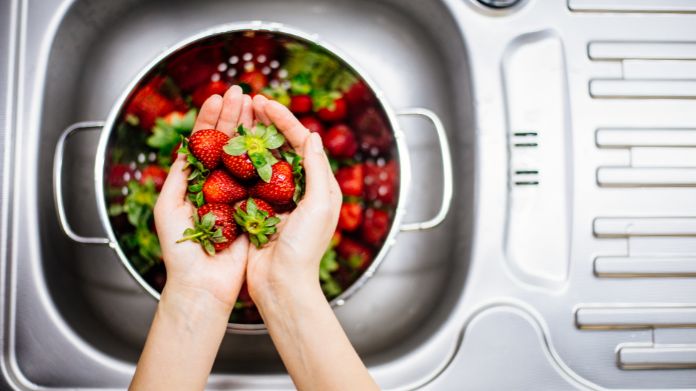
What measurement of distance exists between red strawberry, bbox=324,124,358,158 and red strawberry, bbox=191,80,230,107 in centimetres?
18

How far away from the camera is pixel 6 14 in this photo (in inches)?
30.2

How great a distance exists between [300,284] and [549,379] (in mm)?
384

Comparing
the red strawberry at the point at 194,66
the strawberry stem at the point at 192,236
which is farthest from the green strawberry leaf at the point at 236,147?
the red strawberry at the point at 194,66

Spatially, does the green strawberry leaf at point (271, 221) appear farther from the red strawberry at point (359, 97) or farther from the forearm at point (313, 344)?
the red strawberry at point (359, 97)

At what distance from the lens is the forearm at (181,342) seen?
0.64m

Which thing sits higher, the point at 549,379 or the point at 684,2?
the point at 684,2

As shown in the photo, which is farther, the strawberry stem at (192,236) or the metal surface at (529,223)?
the metal surface at (529,223)

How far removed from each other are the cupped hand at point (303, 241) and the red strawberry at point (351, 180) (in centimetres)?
17

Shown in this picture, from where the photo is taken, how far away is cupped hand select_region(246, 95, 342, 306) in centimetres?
64

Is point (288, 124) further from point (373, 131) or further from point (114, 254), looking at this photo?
point (114, 254)

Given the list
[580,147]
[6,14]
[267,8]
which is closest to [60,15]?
[6,14]

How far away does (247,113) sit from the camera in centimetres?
76

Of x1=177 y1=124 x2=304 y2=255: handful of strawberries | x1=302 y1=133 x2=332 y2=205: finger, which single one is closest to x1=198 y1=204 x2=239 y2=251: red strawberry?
x1=177 y1=124 x2=304 y2=255: handful of strawberries

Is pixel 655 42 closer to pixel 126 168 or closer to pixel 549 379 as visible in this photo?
pixel 549 379
